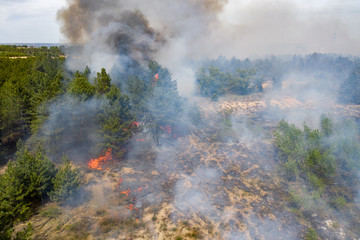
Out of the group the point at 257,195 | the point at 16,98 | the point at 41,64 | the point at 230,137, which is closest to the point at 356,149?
the point at 257,195

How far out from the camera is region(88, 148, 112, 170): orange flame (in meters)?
29.7

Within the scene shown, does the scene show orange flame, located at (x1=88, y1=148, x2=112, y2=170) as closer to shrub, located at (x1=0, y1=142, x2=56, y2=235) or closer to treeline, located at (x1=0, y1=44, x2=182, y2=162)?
treeline, located at (x1=0, y1=44, x2=182, y2=162)

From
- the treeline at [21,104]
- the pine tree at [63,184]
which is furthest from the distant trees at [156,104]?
the pine tree at [63,184]

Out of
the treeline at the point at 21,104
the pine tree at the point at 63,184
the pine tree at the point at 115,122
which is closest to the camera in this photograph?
the pine tree at the point at 63,184

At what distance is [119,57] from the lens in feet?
197

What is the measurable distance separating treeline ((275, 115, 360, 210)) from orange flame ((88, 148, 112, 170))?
24.2 metres

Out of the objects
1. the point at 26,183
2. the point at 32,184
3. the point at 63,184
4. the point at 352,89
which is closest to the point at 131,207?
the point at 63,184

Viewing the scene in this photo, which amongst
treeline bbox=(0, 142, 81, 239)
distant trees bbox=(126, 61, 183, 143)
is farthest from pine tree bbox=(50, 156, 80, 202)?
distant trees bbox=(126, 61, 183, 143)

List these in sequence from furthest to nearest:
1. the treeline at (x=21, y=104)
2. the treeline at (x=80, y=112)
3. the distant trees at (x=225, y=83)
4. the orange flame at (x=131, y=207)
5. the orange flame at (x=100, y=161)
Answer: the distant trees at (x=225, y=83)
the orange flame at (x=100, y=161)
the treeline at (x=21, y=104)
the treeline at (x=80, y=112)
the orange flame at (x=131, y=207)

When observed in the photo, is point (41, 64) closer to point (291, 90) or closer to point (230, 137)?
point (230, 137)

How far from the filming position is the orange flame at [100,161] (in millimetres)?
29656

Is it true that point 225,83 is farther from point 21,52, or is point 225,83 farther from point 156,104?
point 21,52

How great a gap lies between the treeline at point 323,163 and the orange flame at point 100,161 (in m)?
24.2

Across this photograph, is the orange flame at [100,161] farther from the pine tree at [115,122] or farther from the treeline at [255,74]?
the treeline at [255,74]
